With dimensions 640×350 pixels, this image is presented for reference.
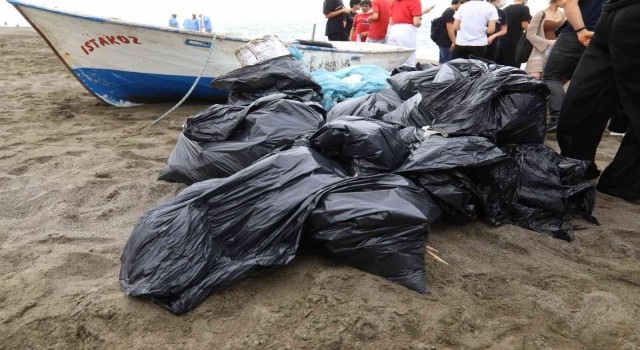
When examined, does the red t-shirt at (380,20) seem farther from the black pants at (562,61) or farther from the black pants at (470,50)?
the black pants at (562,61)

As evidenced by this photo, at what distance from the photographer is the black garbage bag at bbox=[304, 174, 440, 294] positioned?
5.33 ft

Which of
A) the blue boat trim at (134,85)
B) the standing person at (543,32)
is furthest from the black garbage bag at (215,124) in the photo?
the standing person at (543,32)

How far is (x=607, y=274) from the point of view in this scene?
5.89 ft

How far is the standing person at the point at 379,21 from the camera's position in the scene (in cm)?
589

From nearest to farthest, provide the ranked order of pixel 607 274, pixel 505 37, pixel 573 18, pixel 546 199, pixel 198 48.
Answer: pixel 607 274
pixel 546 199
pixel 573 18
pixel 198 48
pixel 505 37

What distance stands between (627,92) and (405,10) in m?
3.45

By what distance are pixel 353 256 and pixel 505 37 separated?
4576mm

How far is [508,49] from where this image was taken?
5.27m

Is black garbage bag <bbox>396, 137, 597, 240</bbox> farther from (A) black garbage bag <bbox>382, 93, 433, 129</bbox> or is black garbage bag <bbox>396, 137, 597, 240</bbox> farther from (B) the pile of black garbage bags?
(A) black garbage bag <bbox>382, 93, 433, 129</bbox>

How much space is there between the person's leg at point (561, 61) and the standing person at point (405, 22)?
2.15 meters

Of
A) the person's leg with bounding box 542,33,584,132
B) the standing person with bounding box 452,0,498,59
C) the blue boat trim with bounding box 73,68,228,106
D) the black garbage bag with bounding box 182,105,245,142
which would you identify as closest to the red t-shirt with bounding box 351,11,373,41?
the standing person with bounding box 452,0,498,59

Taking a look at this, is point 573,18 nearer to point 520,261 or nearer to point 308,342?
point 520,261

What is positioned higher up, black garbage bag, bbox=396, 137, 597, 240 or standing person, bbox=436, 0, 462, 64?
standing person, bbox=436, 0, 462, 64

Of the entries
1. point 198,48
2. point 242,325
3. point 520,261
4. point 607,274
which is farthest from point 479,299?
point 198,48
